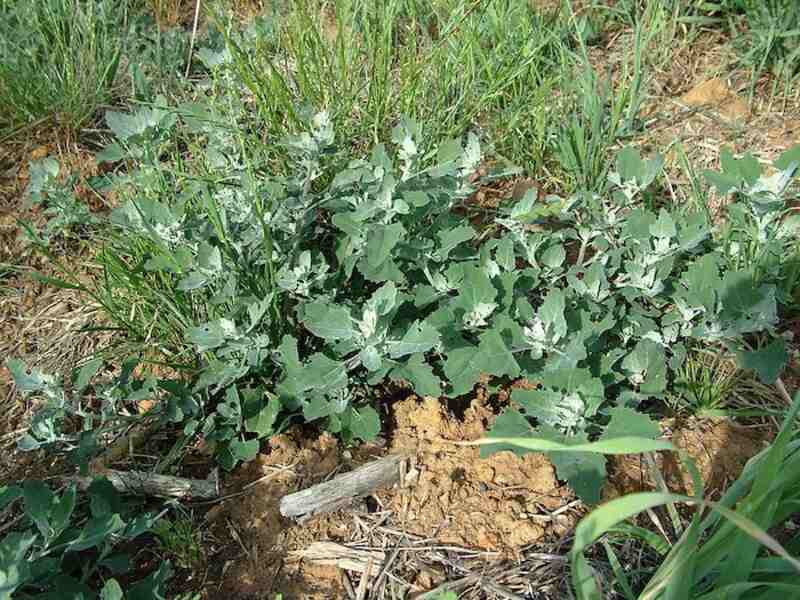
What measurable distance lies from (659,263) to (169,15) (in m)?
2.18

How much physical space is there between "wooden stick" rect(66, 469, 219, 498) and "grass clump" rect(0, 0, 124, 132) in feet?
4.46

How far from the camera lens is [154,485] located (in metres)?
1.86

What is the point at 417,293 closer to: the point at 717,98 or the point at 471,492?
the point at 471,492

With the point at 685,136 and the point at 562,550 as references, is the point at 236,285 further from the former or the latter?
the point at 685,136

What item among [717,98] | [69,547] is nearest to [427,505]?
[69,547]

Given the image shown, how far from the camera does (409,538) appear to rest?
1.77m

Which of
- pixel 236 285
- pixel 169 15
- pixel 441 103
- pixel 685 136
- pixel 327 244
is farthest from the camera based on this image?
pixel 169 15

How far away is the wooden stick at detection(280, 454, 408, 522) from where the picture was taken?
1784mm

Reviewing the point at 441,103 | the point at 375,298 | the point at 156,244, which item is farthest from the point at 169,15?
the point at 375,298

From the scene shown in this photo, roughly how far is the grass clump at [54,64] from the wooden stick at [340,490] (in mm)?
1616

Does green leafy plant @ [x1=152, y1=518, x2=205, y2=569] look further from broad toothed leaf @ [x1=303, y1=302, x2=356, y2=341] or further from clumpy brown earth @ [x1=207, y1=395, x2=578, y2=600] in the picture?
broad toothed leaf @ [x1=303, y1=302, x2=356, y2=341]

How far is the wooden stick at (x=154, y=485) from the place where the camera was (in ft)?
6.07

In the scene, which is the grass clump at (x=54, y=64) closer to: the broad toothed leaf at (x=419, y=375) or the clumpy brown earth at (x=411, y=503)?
the clumpy brown earth at (x=411, y=503)

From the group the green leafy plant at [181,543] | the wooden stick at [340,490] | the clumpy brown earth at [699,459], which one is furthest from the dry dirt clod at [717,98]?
the green leafy plant at [181,543]
